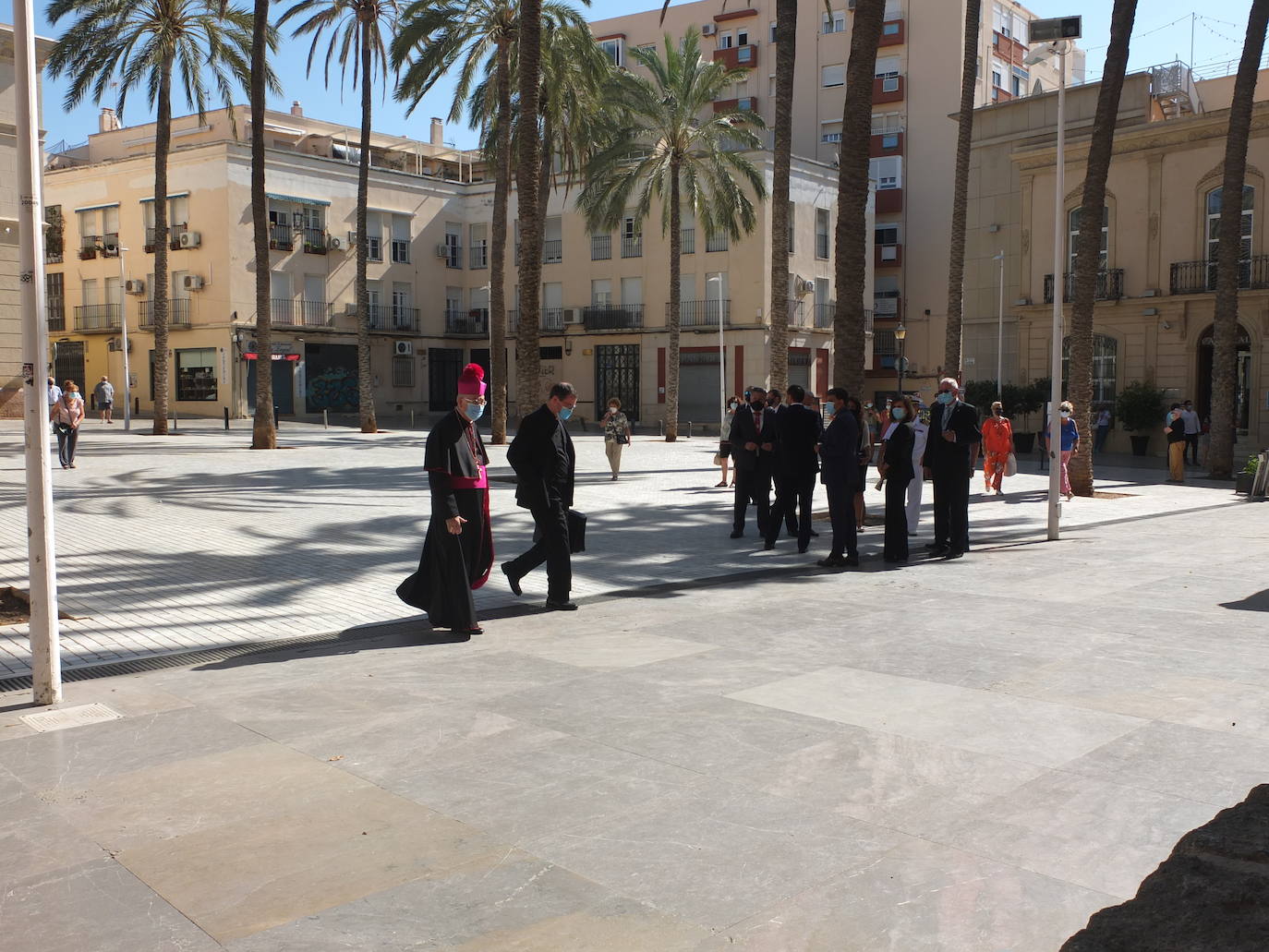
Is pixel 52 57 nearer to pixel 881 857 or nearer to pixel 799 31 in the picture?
pixel 881 857

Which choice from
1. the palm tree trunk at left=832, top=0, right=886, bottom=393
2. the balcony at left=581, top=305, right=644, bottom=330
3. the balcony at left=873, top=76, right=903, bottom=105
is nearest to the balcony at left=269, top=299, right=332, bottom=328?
the balcony at left=581, top=305, right=644, bottom=330

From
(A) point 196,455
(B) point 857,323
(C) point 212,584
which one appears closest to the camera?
(C) point 212,584

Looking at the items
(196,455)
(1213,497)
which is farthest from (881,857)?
(196,455)

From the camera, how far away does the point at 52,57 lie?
97.2 ft

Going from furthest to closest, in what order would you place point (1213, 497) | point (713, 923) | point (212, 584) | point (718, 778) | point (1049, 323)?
point (1049, 323)
point (1213, 497)
point (212, 584)
point (718, 778)
point (713, 923)

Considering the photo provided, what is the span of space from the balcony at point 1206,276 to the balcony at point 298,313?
33507 mm

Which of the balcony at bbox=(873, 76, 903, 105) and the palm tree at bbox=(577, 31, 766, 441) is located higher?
the balcony at bbox=(873, 76, 903, 105)

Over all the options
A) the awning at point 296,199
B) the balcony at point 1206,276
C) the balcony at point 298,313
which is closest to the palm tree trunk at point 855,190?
the balcony at point 1206,276

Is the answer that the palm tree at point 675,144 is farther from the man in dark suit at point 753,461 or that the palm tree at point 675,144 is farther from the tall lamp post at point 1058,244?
the man in dark suit at point 753,461

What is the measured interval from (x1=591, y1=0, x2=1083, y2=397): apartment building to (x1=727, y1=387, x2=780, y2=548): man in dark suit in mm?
40021

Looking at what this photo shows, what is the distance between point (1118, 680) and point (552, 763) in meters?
3.55

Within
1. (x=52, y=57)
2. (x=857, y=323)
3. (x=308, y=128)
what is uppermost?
(x=308, y=128)

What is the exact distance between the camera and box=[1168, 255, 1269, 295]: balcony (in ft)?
105

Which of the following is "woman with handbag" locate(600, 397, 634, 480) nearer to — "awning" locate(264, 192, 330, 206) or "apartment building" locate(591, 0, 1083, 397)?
"awning" locate(264, 192, 330, 206)
